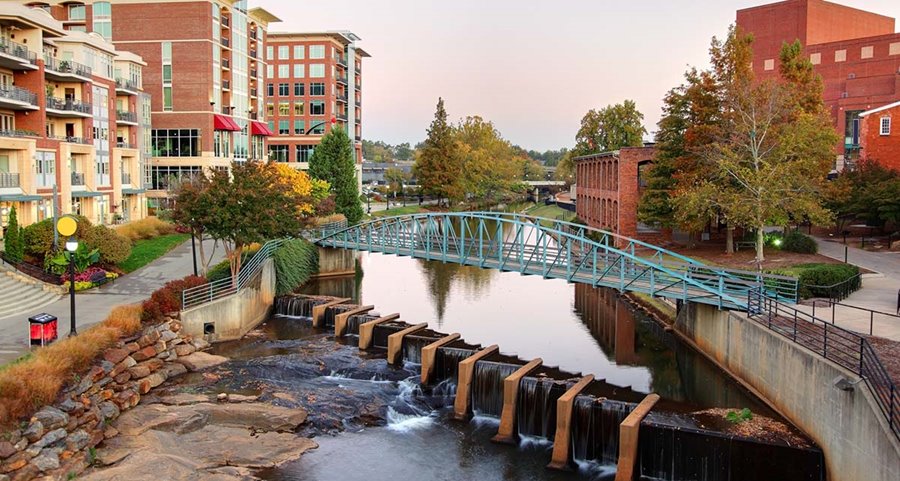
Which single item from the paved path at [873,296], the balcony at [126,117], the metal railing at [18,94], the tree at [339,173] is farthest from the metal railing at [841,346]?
the balcony at [126,117]

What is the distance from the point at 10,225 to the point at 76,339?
12.9m

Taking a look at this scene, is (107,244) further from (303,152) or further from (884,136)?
(303,152)

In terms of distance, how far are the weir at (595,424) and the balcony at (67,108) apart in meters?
31.0

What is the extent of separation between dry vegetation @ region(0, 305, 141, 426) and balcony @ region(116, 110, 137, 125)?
3431cm

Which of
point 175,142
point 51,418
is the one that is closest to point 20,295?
point 51,418

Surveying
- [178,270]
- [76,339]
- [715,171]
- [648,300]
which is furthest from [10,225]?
[715,171]

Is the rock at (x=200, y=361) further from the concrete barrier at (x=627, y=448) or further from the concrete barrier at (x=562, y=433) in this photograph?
the concrete barrier at (x=627, y=448)

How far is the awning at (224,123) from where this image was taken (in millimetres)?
69056

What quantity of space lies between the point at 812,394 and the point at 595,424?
18.9 feet

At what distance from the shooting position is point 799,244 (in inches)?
1694

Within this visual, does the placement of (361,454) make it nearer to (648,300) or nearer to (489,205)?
(648,300)

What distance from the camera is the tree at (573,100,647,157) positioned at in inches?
3588

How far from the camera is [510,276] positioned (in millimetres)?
57000

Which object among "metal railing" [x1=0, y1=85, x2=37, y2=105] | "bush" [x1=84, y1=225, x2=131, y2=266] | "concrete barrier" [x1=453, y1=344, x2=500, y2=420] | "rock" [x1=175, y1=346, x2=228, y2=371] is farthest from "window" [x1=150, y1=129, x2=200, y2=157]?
"concrete barrier" [x1=453, y1=344, x2=500, y2=420]
